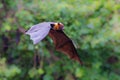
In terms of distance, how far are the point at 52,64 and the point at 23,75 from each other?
339 mm

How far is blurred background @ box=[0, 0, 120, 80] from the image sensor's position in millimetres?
3303

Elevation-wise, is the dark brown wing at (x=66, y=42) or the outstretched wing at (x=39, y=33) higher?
the outstretched wing at (x=39, y=33)

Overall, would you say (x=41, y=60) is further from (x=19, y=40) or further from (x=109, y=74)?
(x=109, y=74)

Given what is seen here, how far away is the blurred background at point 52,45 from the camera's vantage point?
330 cm

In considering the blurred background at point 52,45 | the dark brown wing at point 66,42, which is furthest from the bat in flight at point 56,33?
the blurred background at point 52,45

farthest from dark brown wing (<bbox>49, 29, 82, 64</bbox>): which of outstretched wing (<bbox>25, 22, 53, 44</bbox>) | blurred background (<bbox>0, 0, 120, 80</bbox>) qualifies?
blurred background (<bbox>0, 0, 120, 80</bbox>)

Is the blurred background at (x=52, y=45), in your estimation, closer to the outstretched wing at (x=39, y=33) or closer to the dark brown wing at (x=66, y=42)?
the dark brown wing at (x=66, y=42)

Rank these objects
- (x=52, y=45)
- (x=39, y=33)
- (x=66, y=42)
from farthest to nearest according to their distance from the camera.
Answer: (x=52, y=45) < (x=66, y=42) < (x=39, y=33)

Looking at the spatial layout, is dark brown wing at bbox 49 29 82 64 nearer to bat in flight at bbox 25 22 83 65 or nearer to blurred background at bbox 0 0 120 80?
bat in flight at bbox 25 22 83 65

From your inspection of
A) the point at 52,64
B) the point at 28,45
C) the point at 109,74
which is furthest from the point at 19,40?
the point at 109,74

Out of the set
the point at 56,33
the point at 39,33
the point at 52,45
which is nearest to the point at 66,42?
the point at 56,33

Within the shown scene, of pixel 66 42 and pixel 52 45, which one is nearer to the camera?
pixel 66 42

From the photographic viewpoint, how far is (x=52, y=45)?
3539 millimetres

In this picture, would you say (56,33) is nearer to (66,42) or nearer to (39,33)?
(66,42)
